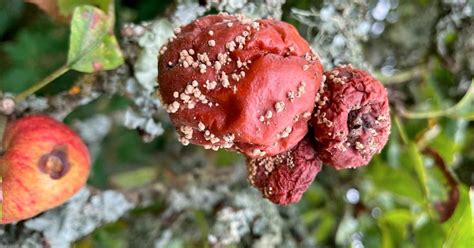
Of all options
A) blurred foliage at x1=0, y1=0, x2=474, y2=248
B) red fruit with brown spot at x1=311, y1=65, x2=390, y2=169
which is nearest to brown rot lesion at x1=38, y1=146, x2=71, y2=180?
blurred foliage at x1=0, y1=0, x2=474, y2=248

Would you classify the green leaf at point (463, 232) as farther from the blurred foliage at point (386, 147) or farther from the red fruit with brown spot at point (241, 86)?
the red fruit with brown spot at point (241, 86)

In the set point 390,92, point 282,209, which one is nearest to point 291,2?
point 390,92

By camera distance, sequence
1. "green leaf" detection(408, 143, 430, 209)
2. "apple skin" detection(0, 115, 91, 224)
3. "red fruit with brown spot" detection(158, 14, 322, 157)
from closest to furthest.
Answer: "red fruit with brown spot" detection(158, 14, 322, 157)
"apple skin" detection(0, 115, 91, 224)
"green leaf" detection(408, 143, 430, 209)

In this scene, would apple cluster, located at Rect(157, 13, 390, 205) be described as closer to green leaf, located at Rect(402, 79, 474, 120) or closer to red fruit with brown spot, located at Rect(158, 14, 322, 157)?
red fruit with brown spot, located at Rect(158, 14, 322, 157)

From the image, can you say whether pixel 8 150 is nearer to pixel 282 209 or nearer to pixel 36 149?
pixel 36 149

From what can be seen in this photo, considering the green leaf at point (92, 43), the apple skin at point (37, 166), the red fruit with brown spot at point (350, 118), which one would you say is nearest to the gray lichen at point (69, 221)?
the apple skin at point (37, 166)

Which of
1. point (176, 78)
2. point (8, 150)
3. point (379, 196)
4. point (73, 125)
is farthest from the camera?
point (379, 196)

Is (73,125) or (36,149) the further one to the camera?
(73,125)

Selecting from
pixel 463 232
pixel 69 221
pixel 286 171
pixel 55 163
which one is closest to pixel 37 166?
pixel 55 163
